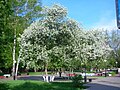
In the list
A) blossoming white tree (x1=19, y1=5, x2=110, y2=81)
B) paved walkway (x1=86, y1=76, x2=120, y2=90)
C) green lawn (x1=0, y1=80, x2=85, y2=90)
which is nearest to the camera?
green lawn (x1=0, y1=80, x2=85, y2=90)

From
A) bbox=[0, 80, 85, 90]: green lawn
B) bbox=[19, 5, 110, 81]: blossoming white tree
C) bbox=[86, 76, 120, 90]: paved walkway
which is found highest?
bbox=[19, 5, 110, 81]: blossoming white tree

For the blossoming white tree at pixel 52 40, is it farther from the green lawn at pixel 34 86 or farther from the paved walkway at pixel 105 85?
the paved walkway at pixel 105 85

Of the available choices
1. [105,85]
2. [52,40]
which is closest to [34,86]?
[52,40]

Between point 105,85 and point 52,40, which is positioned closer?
point 52,40

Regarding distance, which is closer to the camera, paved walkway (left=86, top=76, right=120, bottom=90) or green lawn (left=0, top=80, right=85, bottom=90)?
green lawn (left=0, top=80, right=85, bottom=90)

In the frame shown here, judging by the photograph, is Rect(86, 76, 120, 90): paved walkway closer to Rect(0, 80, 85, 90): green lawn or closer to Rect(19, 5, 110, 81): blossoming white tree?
Rect(0, 80, 85, 90): green lawn

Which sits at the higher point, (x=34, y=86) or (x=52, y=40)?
(x=52, y=40)

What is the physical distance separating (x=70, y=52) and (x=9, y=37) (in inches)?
540

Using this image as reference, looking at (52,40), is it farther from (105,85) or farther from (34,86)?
(105,85)

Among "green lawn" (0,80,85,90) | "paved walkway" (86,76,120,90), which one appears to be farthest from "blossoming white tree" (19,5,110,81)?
"paved walkway" (86,76,120,90)

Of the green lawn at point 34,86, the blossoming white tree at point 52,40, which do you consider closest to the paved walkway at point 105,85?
the green lawn at point 34,86

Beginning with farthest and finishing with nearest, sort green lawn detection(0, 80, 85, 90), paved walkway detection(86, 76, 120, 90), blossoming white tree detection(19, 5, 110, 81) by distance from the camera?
blossoming white tree detection(19, 5, 110, 81) < paved walkway detection(86, 76, 120, 90) < green lawn detection(0, 80, 85, 90)

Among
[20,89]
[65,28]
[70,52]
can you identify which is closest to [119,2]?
[20,89]

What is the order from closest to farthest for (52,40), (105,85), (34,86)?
(34,86) < (52,40) < (105,85)
